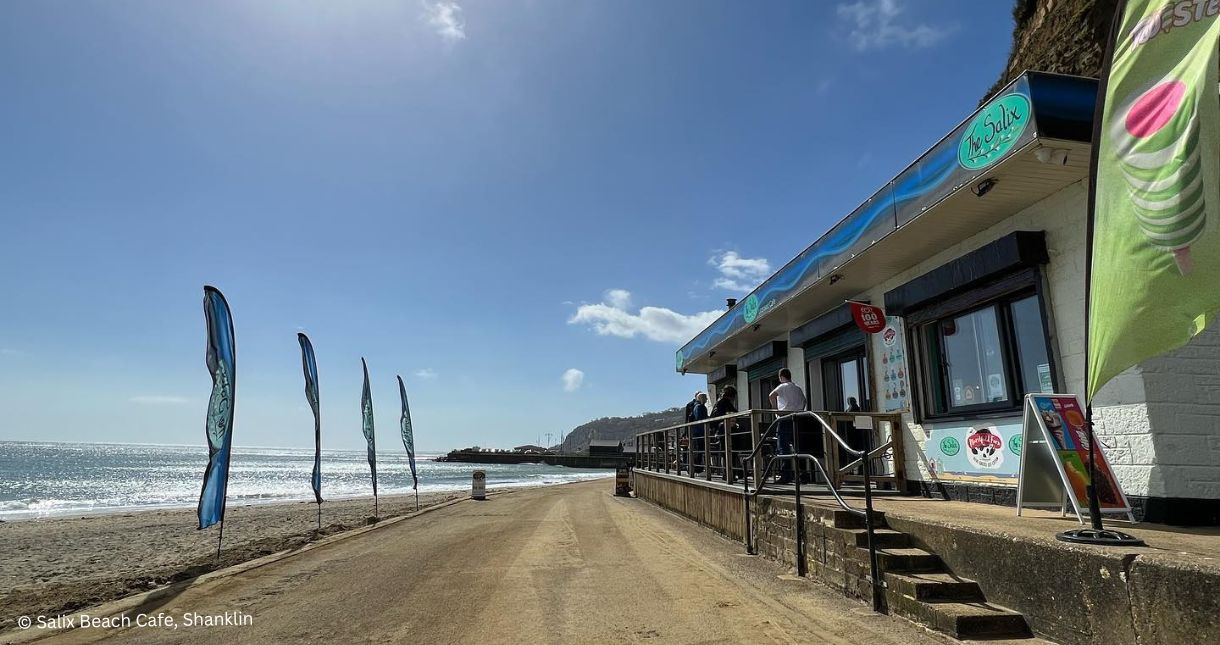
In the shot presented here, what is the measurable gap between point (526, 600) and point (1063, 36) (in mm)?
16187

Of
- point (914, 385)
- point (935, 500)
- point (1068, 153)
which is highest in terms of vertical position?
point (1068, 153)

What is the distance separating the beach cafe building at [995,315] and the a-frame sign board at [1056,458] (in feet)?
1.88

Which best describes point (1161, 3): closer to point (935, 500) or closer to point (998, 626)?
point (998, 626)

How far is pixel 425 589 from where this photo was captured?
562 cm

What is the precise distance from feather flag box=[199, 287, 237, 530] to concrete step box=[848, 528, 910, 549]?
7.65 m

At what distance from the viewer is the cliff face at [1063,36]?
12.1 m

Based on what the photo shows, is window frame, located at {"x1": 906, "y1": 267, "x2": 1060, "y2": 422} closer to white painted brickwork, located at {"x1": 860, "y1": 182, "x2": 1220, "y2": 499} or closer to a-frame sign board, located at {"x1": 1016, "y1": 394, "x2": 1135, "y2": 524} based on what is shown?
white painted brickwork, located at {"x1": 860, "y1": 182, "x2": 1220, "y2": 499}

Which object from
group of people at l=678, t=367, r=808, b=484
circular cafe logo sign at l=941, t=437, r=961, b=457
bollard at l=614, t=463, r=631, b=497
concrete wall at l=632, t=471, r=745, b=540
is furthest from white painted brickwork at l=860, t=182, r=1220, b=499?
bollard at l=614, t=463, r=631, b=497

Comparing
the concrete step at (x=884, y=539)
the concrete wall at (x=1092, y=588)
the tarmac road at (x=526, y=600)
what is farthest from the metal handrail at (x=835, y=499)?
the concrete wall at (x=1092, y=588)

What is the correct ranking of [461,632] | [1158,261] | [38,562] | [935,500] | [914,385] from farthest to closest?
1. [38,562]
2. [914,385]
3. [935,500]
4. [461,632]
5. [1158,261]

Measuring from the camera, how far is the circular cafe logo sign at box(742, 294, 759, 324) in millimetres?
11578

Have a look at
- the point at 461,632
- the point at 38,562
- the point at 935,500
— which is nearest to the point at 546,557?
the point at 461,632

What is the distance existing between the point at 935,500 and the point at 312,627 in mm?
6566

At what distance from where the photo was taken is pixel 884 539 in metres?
4.81
